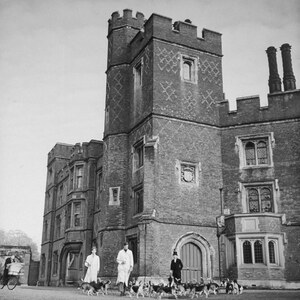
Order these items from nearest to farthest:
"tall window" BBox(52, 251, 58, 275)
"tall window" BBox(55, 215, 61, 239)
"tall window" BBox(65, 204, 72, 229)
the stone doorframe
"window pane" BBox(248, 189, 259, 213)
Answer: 1. the stone doorframe
2. "window pane" BBox(248, 189, 259, 213)
3. "tall window" BBox(65, 204, 72, 229)
4. "tall window" BBox(52, 251, 58, 275)
5. "tall window" BBox(55, 215, 61, 239)

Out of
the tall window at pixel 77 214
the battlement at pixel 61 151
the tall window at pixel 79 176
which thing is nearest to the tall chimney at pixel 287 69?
the tall window at pixel 79 176

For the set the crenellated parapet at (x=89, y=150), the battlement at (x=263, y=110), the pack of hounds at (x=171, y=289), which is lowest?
the pack of hounds at (x=171, y=289)

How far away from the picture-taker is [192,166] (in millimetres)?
20500

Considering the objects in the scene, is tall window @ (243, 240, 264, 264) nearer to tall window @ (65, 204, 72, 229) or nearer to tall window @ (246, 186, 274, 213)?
tall window @ (246, 186, 274, 213)

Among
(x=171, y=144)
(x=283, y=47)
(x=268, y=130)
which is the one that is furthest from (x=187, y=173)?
(x=283, y=47)

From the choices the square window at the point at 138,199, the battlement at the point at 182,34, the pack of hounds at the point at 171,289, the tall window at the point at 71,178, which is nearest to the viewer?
the pack of hounds at the point at 171,289

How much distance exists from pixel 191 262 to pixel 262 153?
242 inches

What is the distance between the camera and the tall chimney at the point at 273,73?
98.7 ft

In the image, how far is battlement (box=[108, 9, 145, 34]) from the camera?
24844mm

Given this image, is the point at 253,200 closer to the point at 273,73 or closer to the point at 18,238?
the point at 273,73

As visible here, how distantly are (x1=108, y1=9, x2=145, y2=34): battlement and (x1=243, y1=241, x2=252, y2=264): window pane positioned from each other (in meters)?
13.6

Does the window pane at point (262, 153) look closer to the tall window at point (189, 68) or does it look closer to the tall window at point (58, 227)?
the tall window at point (189, 68)

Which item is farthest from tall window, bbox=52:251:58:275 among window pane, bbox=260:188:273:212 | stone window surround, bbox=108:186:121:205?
window pane, bbox=260:188:273:212

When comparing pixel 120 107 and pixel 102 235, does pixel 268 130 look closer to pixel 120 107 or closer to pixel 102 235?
pixel 120 107
